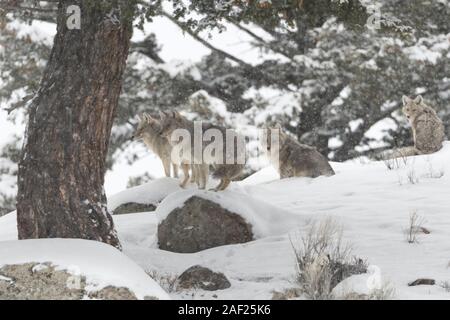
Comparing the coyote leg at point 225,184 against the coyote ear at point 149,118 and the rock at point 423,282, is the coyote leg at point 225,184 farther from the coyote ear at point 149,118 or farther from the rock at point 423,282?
the rock at point 423,282

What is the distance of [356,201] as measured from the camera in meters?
10.5

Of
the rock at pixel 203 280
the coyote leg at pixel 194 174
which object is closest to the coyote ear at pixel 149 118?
the coyote leg at pixel 194 174

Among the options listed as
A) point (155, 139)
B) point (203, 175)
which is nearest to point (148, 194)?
point (203, 175)

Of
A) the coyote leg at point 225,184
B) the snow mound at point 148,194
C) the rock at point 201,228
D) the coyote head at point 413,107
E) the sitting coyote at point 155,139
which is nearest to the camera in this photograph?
the rock at point 201,228

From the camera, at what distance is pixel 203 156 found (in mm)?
11203

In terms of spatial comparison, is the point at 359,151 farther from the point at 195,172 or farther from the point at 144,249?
the point at 144,249

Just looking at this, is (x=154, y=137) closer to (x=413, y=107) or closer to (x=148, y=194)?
(x=148, y=194)

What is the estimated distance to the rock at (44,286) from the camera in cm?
510

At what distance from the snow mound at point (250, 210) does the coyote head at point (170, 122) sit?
9.48 feet

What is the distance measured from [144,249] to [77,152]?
180cm

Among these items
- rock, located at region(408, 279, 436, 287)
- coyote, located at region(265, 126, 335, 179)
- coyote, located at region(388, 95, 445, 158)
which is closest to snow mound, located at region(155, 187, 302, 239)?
rock, located at region(408, 279, 436, 287)

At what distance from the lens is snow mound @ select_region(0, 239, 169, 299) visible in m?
5.16

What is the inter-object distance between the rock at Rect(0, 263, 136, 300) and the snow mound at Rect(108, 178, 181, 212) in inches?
242
